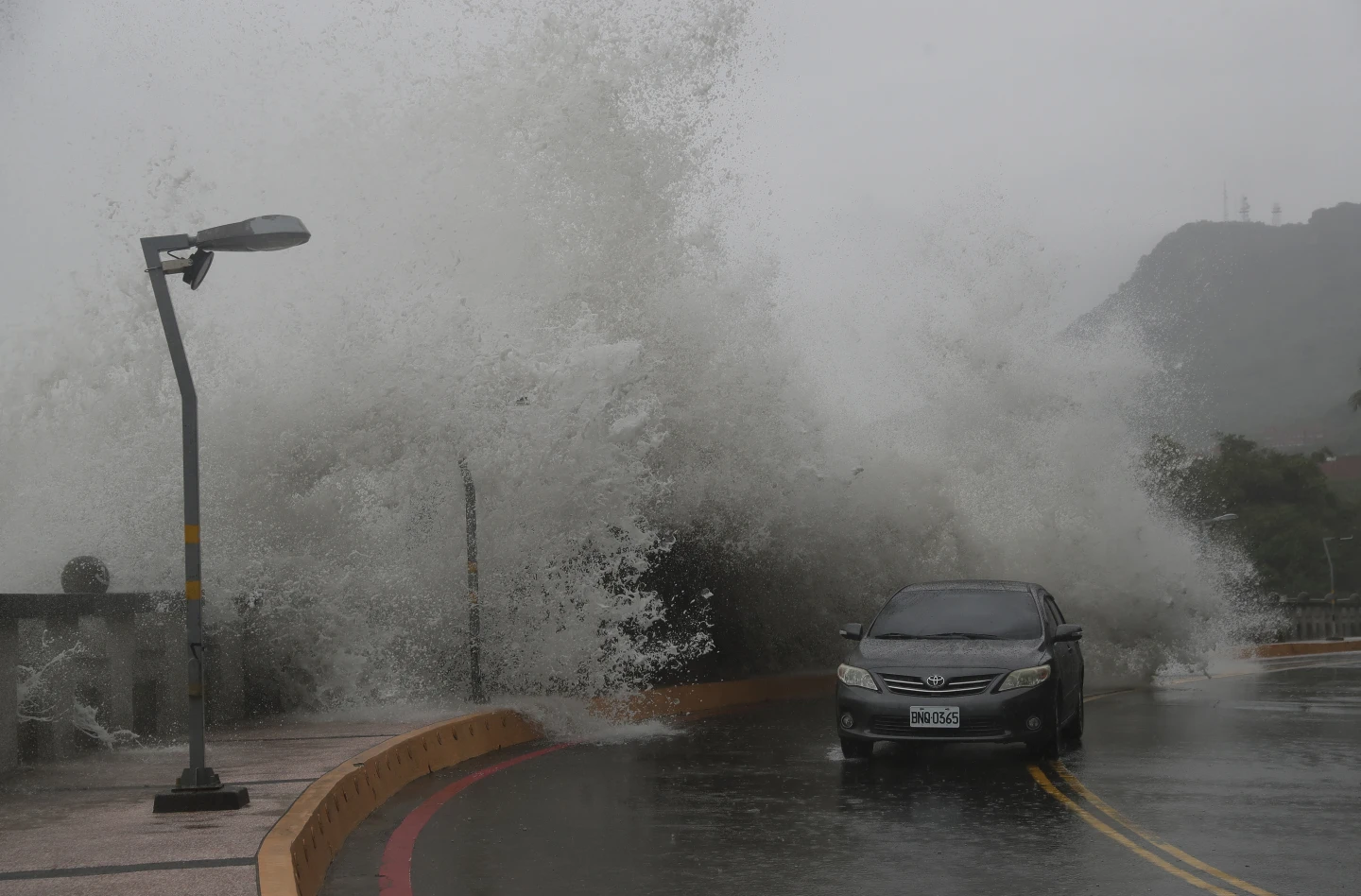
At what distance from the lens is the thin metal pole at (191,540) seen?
9.43 m

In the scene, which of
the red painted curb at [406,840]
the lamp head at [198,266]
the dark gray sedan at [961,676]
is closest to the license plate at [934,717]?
the dark gray sedan at [961,676]

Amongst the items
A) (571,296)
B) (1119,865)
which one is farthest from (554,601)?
(1119,865)

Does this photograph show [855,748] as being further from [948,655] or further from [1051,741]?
[1051,741]

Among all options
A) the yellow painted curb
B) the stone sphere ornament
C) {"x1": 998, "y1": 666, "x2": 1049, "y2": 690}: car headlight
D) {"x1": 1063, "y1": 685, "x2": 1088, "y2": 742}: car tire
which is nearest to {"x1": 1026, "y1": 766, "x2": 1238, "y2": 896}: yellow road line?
{"x1": 998, "y1": 666, "x2": 1049, "y2": 690}: car headlight

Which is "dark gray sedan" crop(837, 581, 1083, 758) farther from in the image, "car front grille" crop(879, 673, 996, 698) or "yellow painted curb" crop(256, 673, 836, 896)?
"yellow painted curb" crop(256, 673, 836, 896)

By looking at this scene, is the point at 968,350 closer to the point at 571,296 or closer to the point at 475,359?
the point at 571,296

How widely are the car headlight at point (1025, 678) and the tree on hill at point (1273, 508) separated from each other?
270 feet

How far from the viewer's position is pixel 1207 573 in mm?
31484

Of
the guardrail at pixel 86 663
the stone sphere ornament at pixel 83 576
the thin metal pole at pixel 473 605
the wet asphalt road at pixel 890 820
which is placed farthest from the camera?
the thin metal pole at pixel 473 605

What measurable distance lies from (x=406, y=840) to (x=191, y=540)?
236cm

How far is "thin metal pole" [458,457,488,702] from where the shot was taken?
15.6m

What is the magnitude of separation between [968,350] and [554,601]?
55.2ft

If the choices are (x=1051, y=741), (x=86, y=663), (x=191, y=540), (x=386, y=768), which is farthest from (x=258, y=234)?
(x=1051, y=741)

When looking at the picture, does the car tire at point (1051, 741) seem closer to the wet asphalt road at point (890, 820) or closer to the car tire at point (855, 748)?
the wet asphalt road at point (890, 820)
